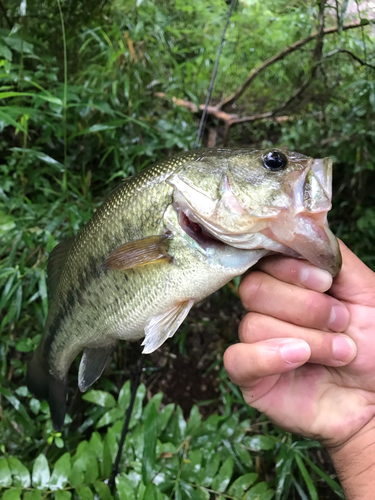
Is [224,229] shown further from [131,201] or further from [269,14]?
[269,14]

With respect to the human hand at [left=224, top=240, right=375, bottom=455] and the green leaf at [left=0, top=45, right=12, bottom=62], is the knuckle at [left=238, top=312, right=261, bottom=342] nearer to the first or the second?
the human hand at [left=224, top=240, right=375, bottom=455]

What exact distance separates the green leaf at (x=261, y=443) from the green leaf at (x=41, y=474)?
1.11m

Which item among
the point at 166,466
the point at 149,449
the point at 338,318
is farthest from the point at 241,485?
the point at 338,318

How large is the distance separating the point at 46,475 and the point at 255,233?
168 cm

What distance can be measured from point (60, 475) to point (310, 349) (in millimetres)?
1479

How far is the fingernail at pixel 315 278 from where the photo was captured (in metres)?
0.97

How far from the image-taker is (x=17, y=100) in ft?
6.84

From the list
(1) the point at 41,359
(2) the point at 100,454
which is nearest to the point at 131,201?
(1) the point at 41,359

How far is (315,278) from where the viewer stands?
3.22 feet

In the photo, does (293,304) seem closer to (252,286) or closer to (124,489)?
(252,286)

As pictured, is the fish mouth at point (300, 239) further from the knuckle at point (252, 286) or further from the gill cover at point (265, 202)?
the knuckle at point (252, 286)

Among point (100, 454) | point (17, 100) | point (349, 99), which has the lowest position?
point (100, 454)

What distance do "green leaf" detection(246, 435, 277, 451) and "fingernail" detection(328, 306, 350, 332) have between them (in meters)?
1.10

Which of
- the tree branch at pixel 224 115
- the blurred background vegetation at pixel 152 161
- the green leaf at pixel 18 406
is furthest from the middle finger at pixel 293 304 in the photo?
the tree branch at pixel 224 115
